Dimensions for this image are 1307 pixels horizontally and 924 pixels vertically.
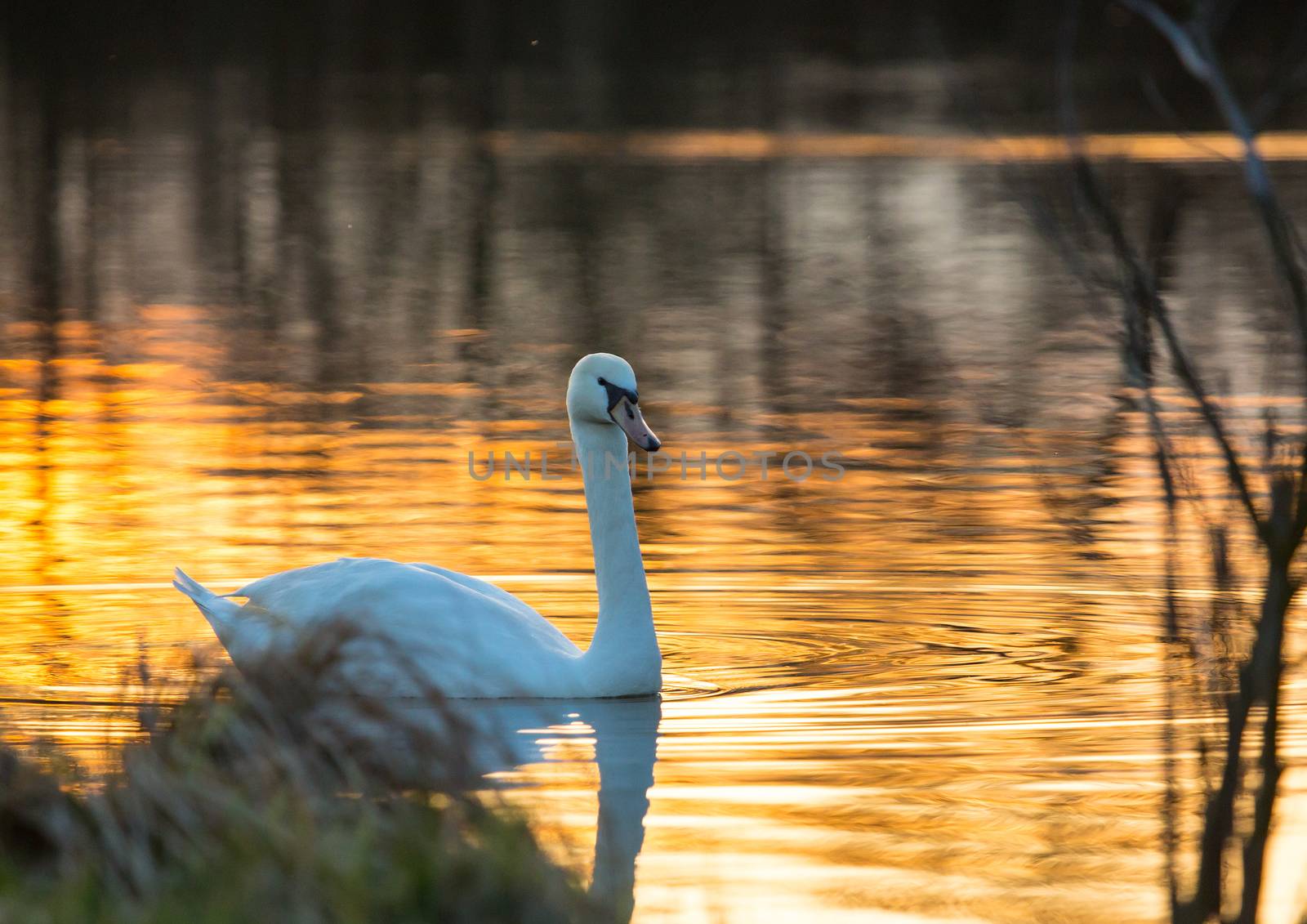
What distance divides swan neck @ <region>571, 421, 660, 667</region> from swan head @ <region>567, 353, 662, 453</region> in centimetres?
12

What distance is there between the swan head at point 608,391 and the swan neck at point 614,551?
0.12m

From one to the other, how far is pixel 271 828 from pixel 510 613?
2.99 meters

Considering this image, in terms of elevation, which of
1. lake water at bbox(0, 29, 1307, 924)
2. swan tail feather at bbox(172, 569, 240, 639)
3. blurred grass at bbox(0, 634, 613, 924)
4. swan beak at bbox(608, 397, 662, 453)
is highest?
swan beak at bbox(608, 397, 662, 453)

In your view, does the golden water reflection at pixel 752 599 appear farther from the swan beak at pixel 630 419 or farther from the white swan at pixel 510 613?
the swan beak at pixel 630 419

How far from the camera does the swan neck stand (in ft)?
23.4

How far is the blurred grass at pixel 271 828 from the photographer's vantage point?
4047 millimetres

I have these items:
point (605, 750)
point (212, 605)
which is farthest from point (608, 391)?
point (212, 605)

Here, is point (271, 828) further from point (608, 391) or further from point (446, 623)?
point (608, 391)

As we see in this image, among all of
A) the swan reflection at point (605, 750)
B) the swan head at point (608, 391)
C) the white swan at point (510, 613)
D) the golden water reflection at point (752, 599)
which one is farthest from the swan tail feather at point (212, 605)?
the swan head at point (608, 391)

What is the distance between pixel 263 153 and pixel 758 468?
18.5 metres

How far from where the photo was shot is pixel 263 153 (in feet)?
93.0

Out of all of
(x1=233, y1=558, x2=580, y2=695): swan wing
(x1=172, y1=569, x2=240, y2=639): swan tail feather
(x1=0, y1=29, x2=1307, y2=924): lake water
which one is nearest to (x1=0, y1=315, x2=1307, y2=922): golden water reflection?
(x1=0, y1=29, x2=1307, y2=924): lake water

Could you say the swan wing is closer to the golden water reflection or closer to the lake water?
the lake water

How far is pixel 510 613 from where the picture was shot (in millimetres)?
7152
